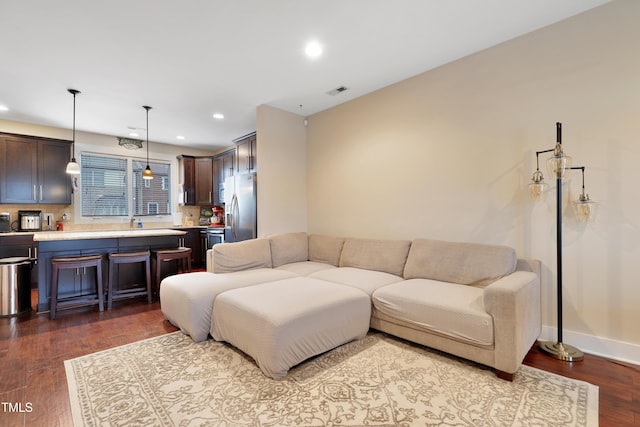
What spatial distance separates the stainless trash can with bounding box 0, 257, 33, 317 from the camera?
3.41 m

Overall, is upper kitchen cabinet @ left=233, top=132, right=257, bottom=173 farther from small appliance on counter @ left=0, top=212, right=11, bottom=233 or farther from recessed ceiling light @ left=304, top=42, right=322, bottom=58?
small appliance on counter @ left=0, top=212, right=11, bottom=233

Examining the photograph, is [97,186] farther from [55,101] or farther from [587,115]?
[587,115]

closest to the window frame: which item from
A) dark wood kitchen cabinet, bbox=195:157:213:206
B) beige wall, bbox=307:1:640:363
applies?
dark wood kitchen cabinet, bbox=195:157:213:206

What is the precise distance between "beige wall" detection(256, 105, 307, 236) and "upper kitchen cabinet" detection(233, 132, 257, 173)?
2.19 feet

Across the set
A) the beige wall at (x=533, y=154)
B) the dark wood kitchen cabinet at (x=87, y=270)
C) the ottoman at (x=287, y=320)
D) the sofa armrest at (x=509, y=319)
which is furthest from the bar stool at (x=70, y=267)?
the sofa armrest at (x=509, y=319)

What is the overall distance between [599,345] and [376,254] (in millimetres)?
2034

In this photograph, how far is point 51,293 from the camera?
132 inches

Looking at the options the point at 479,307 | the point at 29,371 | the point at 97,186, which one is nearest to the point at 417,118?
the point at 479,307

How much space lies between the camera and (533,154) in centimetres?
268

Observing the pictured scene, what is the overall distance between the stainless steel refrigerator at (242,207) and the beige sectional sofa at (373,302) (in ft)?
3.13

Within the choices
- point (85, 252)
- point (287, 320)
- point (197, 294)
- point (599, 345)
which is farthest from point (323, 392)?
point (85, 252)

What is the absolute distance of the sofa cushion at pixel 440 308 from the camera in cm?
211

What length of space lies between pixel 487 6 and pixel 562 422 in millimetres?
2839

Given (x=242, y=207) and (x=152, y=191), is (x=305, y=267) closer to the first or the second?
(x=242, y=207)
